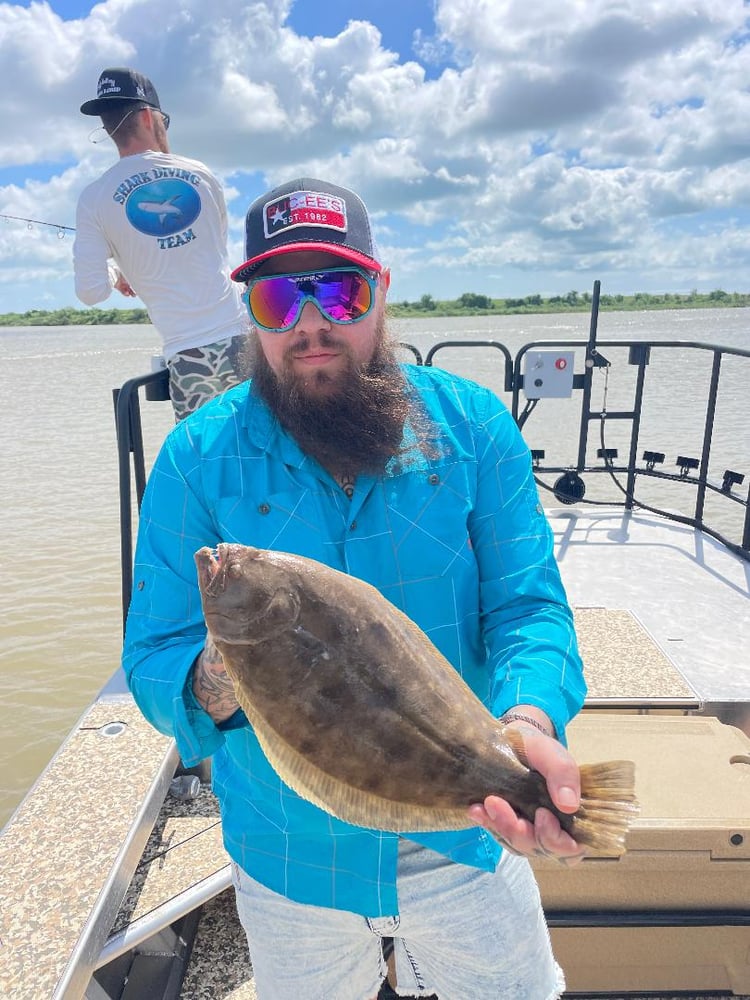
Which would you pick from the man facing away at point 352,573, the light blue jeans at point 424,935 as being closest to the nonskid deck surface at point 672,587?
the light blue jeans at point 424,935

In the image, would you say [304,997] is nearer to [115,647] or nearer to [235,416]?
[235,416]

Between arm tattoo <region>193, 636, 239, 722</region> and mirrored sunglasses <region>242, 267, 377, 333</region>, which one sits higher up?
mirrored sunglasses <region>242, 267, 377, 333</region>

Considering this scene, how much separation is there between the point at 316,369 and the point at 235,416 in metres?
0.27

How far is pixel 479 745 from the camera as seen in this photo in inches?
58.8

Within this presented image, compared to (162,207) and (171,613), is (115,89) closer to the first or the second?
(162,207)

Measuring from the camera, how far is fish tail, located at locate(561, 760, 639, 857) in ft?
4.52

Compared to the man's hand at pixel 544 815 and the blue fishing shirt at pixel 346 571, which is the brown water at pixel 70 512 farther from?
the man's hand at pixel 544 815

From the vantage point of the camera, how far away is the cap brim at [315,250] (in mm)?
1935

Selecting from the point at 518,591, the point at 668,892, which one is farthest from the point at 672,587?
the point at 518,591

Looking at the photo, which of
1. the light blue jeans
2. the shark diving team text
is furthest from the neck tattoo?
the shark diving team text

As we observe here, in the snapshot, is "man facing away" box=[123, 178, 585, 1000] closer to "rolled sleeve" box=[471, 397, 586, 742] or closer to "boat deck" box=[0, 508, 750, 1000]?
"rolled sleeve" box=[471, 397, 586, 742]

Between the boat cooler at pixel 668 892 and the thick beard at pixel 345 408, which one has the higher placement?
the thick beard at pixel 345 408

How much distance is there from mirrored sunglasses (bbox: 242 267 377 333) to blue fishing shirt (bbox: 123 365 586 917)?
0.31 meters

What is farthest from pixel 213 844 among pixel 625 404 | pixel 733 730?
pixel 625 404
